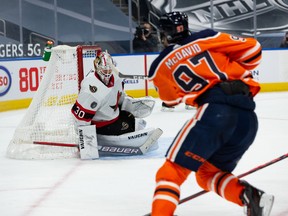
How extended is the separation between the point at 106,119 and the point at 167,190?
246cm

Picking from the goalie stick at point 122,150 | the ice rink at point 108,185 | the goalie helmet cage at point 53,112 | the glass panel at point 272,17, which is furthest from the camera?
the glass panel at point 272,17

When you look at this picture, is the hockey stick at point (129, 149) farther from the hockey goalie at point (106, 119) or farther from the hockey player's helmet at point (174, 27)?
the hockey player's helmet at point (174, 27)

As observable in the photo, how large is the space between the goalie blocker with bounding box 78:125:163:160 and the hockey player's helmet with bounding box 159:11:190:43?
2247 millimetres

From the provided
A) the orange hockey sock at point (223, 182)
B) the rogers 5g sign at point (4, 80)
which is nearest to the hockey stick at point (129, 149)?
the orange hockey sock at point (223, 182)

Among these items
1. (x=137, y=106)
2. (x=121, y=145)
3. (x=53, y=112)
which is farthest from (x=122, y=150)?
(x=53, y=112)

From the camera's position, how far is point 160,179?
254cm

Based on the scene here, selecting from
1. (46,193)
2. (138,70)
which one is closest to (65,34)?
(138,70)

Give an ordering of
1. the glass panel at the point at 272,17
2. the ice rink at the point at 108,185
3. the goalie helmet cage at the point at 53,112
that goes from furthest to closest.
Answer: the glass panel at the point at 272,17 → the goalie helmet cage at the point at 53,112 → the ice rink at the point at 108,185

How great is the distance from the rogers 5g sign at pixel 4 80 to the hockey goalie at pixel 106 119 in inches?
134

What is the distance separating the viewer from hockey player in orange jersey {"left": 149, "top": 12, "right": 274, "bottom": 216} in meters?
2.53

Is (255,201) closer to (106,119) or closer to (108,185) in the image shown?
(108,185)

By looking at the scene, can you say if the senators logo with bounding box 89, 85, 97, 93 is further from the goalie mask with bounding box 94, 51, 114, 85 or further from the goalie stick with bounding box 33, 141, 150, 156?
the goalie stick with bounding box 33, 141, 150, 156

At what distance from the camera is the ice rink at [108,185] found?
3363 millimetres

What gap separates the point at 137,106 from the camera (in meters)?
5.24
